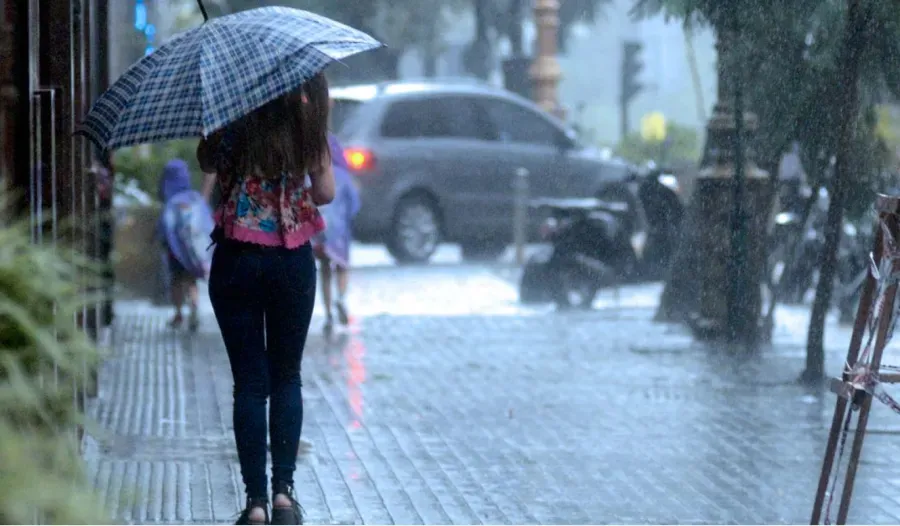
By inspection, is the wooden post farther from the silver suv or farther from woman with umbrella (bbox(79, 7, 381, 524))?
the silver suv

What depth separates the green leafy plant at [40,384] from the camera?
1.89 metres

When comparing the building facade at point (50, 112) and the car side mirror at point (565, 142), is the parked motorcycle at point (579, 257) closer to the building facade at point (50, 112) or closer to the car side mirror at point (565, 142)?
the car side mirror at point (565, 142)

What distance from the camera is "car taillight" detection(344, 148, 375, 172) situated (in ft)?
60.0

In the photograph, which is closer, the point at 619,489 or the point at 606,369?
the point at 619,489

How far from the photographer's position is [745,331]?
11195mm

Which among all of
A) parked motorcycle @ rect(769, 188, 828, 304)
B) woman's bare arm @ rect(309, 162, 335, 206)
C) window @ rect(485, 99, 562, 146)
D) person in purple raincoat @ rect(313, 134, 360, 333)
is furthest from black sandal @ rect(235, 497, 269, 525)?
window @ rect(485, 99, 562, 146)

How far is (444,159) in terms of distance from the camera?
61.9 feet

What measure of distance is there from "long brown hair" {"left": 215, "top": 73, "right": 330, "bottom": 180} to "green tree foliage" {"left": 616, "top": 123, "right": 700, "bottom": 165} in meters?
10.5

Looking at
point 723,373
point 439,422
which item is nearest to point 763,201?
point 723,373

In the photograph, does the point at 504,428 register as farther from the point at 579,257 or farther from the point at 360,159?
the point at 360,159

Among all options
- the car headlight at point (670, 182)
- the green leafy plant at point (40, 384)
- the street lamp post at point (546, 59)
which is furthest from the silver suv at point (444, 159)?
the green leafy plant at point (40, 384)

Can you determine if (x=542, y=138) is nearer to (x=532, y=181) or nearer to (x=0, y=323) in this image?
(x=532, y=181)

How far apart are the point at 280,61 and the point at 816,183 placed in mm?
5765

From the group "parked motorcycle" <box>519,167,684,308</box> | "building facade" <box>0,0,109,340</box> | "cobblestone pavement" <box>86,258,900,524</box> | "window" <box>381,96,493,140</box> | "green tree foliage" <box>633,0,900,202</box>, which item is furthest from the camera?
"window" <box>381,96,493,140</box>
